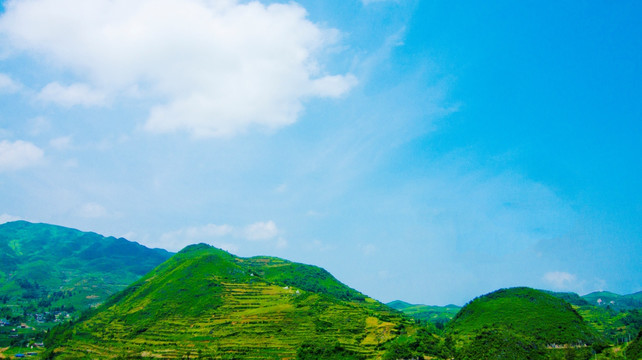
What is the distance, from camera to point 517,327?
10069 centimetres

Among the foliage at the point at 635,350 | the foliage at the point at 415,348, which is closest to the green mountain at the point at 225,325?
the foliage at the point at 415,348

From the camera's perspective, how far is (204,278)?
12131 cm

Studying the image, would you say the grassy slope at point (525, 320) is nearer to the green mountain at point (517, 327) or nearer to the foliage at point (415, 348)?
the green mountain at point (517, 327)

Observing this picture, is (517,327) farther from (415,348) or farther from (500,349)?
(415,348)

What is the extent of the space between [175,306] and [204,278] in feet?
48.8

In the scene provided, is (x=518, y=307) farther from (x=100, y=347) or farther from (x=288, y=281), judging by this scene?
(x=100, y=347)

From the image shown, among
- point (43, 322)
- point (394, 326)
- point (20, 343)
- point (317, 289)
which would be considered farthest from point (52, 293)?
point (394, 326)

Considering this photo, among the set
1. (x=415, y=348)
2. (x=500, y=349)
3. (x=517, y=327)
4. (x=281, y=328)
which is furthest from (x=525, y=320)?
(x=281, y=328)

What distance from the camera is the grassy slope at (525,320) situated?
95.4 m

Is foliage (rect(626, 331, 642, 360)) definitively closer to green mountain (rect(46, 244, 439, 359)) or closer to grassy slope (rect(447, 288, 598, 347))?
grassy slope (rect(447, 288, 598, 347))

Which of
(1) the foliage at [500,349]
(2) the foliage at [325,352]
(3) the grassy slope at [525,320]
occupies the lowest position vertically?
(2) the foliage at [325,352]

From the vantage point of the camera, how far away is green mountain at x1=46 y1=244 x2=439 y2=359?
80.6 meters

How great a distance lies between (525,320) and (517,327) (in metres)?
4.31

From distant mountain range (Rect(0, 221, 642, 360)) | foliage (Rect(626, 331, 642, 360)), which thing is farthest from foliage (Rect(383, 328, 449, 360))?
foliage (Rect(626, 331, 642, 360))
